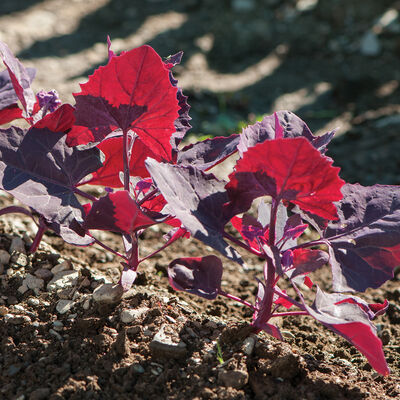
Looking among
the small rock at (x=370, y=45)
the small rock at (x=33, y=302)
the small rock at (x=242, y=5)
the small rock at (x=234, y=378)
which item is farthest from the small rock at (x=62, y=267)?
the small rock at (x=242, y=5)

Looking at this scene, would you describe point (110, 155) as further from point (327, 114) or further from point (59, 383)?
point (327, 114)

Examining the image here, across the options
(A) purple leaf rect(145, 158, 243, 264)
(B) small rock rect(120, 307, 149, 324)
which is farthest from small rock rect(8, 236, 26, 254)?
(A) purple leaf rect(145, 158, 243, 264)

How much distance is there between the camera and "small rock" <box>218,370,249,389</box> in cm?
128

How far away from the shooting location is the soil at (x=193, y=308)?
131cm

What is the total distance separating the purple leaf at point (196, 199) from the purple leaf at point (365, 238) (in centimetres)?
26

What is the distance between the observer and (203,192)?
1290 millimetres

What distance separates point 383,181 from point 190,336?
1974 millimetres

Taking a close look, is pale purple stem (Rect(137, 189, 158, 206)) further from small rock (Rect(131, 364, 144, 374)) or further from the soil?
small rock (Rect(131, 364, 144, 374))

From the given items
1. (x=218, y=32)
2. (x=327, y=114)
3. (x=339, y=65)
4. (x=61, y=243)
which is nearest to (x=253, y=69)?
(x=218, y=32)

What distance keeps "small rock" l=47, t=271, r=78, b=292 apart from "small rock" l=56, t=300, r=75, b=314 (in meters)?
0.08

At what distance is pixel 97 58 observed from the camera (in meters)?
4.60

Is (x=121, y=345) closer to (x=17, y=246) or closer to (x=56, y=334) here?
(x=56, y=334)

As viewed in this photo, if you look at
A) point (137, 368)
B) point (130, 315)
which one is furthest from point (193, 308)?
point (137, 368)

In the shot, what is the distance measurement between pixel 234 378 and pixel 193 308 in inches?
16.8
